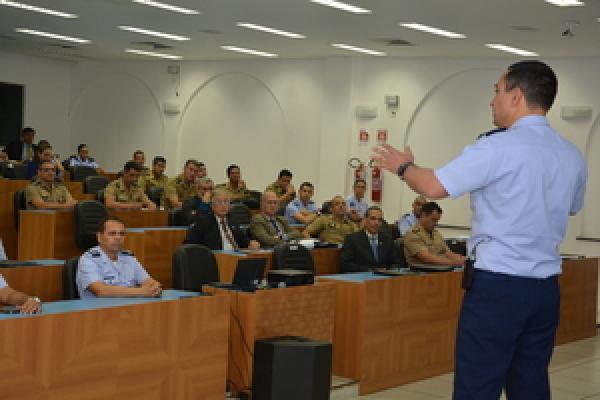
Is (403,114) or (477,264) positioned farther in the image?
(403,114)

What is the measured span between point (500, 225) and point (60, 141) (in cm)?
1868

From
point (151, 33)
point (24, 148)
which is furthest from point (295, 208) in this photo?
point (24, 148)

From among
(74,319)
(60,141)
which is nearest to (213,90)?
(60,141)

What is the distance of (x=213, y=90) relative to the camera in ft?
60.5

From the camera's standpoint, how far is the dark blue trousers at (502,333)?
2.82 meters

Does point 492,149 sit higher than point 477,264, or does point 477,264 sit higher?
point 492,149

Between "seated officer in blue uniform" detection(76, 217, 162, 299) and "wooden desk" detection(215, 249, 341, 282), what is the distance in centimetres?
159

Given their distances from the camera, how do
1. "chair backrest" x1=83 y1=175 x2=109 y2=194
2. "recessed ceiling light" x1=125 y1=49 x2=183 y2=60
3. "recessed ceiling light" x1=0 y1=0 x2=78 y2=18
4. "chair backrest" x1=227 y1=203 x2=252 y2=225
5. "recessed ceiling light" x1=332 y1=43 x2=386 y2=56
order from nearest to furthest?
"chair backrest" x1=227 y1=203 x2=252 y2=225, "recessed ceiling light" x1=0 y1=0 x2=78 y2=18, "chair backrest" x1=83 y1=175 x2=109 y2=194, "recessed ceiling light" x1=332 y1=43 x2=386 y2=56, "recessed ceiling light" x1=125 y1=49 x2=183 y2=60

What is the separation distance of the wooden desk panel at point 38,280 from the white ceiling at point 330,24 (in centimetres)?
579

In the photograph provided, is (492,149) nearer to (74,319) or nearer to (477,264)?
(477,264)

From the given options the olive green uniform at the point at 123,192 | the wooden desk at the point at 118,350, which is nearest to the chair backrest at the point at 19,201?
the olive green uniform at the point at 123,192

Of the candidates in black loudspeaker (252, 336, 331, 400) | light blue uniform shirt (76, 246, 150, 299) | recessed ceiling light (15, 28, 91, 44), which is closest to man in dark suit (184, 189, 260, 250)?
light blue uniform shirt (76, 246, 150, 299)

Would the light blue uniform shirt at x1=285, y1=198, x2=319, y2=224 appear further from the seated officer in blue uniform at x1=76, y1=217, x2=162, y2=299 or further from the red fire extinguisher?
the seated officer in blue uniform at x1=76, y1=217, x2=162, y2=299

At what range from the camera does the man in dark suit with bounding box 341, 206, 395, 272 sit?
327 inches
